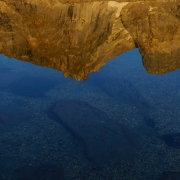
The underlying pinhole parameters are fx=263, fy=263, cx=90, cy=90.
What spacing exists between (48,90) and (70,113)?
3613 millimetres

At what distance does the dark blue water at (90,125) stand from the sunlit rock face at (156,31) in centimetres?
432

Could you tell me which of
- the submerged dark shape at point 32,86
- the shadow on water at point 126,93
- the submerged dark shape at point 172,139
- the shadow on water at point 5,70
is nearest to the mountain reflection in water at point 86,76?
the submerged dark shape at point 172,139

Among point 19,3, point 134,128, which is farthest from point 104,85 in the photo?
point 19,3

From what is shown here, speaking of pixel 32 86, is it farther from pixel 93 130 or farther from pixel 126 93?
pixel 93 130

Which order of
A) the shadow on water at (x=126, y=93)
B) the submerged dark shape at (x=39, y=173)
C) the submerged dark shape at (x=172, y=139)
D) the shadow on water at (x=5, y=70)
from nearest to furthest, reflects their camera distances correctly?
the submerged dark shape at (x=39, y=173) → the submerged dark shape at (x=172, y=139) → the shadow on water at (x=126, y=93) → the shadow on water at (x=5, y=70)

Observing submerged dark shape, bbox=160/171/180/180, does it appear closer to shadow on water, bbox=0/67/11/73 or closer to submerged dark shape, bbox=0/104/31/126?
submerged dark shape, bbox=0/104/31/126

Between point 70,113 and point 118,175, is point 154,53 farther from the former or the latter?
point 70,113

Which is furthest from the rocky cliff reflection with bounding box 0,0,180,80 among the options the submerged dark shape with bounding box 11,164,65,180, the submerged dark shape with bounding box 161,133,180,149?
the submerged dark shape with bounding box 161,133,180,149

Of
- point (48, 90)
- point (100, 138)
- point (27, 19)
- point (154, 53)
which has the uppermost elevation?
point (27, 19)

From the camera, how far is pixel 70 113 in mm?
16734

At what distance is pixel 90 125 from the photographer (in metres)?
15.0

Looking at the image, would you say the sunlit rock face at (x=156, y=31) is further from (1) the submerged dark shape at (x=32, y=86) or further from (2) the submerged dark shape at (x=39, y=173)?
(1) the submerged dark shape at (x=32, y=86)

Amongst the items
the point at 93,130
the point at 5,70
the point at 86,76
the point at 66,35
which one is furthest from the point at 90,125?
the point at 5,70

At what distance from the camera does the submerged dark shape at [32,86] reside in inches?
748
